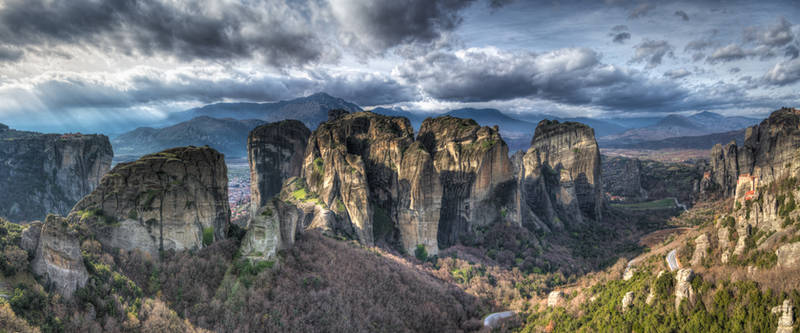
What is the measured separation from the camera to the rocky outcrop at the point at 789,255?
20828 mm

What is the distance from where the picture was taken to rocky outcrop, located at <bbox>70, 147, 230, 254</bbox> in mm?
26875

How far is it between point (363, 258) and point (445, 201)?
81.6 feet

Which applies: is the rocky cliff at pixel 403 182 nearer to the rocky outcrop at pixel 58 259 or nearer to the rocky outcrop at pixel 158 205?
the rocky outcrop at pixel 158 205

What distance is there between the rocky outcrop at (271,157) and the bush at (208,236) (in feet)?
137

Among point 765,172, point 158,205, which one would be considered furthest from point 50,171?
point 765,172

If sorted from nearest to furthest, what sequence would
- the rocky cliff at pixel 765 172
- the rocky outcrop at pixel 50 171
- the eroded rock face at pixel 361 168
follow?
the rocky cliff at pixel 765 172 → the eroded rock face at pixel 361 168 → the rocky outcrop at pixel 50 171

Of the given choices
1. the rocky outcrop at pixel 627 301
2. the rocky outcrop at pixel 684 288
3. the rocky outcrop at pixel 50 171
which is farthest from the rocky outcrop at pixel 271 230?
the rocky outcrop at pixel 50 171

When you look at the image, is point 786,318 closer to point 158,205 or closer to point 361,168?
point 158,205

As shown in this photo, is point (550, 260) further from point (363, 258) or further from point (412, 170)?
point (363, 258)

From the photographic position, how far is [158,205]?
2828cm

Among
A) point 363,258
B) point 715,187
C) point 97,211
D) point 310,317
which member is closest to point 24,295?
point 97,211

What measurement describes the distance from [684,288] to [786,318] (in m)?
6.11

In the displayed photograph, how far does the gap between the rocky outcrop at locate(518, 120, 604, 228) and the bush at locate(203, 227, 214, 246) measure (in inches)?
2394

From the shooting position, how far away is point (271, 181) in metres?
73.8
